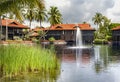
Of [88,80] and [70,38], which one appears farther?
[70,38]

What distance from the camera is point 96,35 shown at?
137250mm

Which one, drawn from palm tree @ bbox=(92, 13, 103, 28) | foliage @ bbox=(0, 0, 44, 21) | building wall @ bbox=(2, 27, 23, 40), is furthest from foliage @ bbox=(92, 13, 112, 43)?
foliage @ bbox=(0, 0, 44, 21)

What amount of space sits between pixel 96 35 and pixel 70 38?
13.0 m

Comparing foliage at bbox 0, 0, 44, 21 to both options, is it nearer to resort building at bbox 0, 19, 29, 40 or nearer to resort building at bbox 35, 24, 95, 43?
resort building at bbox 0, 19, 29, 40

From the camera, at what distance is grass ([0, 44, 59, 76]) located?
62.0 ft

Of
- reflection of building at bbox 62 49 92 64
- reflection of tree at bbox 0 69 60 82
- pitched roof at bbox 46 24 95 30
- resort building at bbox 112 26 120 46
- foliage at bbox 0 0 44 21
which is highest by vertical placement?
pitched roof at bbox 46 24 95 30

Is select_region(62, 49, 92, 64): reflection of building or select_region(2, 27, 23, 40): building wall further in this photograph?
select_region(2, 27, 23, 40): building wall

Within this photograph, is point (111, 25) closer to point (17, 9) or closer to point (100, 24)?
point (100, 24)

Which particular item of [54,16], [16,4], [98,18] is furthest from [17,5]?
[98,18]

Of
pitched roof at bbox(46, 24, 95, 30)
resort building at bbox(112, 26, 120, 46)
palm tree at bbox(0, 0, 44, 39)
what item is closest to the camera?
palm tree at bbox(0, 0, 44, 39)

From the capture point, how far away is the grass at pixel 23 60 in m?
18.9

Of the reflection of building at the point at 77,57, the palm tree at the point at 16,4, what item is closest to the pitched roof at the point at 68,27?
the reflection of building at the point at 77,57

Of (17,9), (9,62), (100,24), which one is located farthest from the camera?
(100,24)

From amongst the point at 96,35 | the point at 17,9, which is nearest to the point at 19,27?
the point at 96,35
